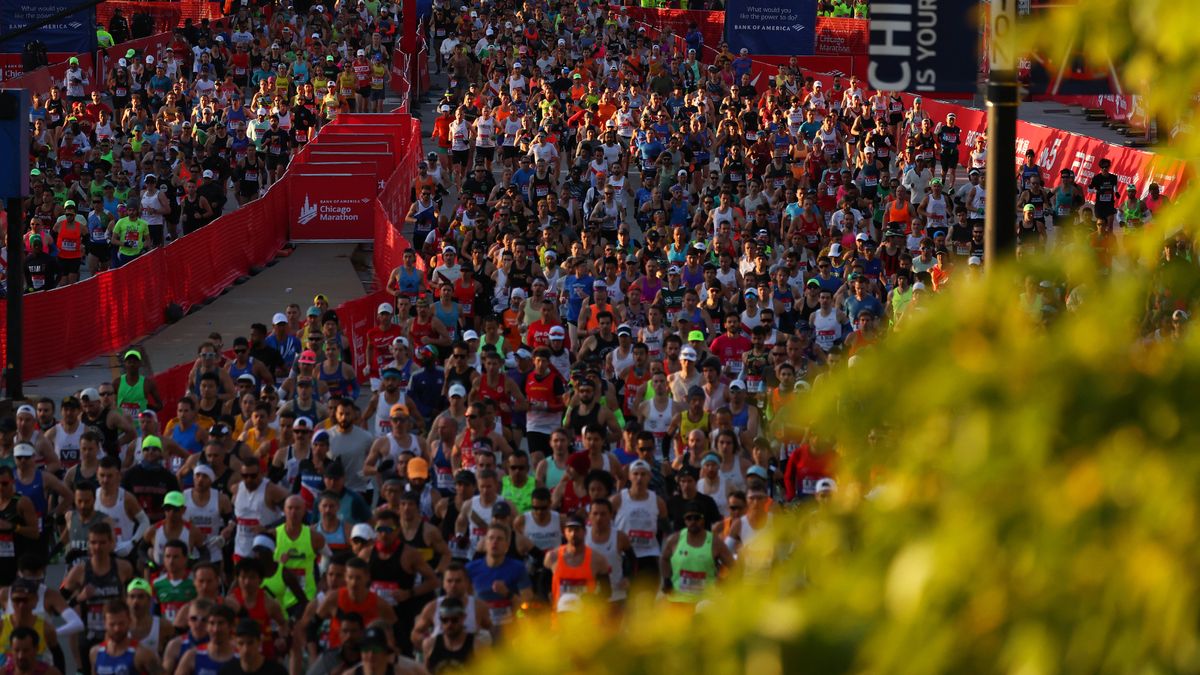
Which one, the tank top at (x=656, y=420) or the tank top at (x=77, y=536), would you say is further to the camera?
the tank top at (x=656, y=420)

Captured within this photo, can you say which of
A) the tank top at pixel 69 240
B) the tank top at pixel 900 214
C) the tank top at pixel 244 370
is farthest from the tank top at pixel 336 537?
the tank top at pixel 69 240

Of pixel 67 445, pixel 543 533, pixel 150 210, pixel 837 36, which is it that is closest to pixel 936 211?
pixel 150 210

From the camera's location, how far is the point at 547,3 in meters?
52.0

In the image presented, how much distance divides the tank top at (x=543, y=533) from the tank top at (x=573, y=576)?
0.86 m

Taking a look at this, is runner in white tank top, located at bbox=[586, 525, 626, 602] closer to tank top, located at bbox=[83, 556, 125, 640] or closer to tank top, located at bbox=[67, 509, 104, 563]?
tank top, located at bbox=[83, 556, 125, 640]

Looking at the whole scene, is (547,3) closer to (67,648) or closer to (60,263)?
(60,263)

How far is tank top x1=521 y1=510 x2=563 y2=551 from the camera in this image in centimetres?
1283

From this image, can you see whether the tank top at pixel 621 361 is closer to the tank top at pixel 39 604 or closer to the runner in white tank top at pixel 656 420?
the runner in white tank top at pixel 656 420

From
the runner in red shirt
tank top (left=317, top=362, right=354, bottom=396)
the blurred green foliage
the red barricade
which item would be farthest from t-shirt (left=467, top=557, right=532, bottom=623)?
the blurred green foliage

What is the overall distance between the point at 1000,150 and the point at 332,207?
1048 inches

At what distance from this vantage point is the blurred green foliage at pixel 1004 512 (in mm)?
2623

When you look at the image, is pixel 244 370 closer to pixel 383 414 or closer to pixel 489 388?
pixel 383 414

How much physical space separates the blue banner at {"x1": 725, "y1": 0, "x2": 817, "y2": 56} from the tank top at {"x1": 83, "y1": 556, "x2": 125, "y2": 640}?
34.9 meters

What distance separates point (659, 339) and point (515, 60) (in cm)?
2279
